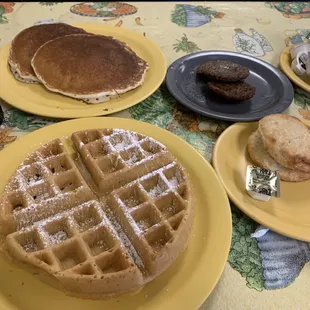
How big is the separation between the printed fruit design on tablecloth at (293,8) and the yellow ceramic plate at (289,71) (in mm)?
504

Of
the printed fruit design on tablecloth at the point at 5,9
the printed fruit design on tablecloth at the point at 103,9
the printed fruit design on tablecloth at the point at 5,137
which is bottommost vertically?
the printed fruit design on tablecloth at the point at 5,137

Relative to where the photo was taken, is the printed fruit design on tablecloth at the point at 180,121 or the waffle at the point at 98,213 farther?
the printed fruit design on tablecloth at the point at 180,121

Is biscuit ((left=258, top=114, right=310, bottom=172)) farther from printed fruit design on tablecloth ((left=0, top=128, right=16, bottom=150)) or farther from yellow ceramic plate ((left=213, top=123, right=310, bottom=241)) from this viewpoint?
printed fruit design on tablecloth ((left=0, top=128, right=16, bottom=150))

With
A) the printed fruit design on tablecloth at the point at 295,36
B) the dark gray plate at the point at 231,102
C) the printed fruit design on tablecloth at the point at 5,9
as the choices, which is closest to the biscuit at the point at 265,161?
the dark gray plate at the point at 231,102

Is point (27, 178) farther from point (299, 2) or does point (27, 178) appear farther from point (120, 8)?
point (299, 2)

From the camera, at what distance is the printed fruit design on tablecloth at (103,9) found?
2234 millimetres

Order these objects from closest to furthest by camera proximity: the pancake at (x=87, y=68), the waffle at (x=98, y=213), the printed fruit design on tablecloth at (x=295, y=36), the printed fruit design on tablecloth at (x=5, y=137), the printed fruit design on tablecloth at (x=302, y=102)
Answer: the waffle at (x=98, y=213), the printed fruit design on tablecloth at (x=5, y=137), the pancake at (x=87, y=68), the printed fruit design on tablecloth at (x=302, y=102), the printed fruit design on tablecloth at (x=295, y=36)

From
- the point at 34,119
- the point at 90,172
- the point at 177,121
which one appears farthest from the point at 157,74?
the point at 90,172

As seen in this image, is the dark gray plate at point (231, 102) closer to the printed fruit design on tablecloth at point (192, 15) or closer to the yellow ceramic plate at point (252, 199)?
the yellow ceramic plate at point (252, 199)

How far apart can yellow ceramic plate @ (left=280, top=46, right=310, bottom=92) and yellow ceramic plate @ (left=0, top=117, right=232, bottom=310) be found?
751 millimetres

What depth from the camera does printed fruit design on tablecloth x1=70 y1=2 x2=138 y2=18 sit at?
223 cm

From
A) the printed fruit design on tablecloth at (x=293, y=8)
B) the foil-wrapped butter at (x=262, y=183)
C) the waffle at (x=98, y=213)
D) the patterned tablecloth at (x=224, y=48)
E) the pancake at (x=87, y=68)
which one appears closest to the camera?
the waffle at (x=98, y=213)

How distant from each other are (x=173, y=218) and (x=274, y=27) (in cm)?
164

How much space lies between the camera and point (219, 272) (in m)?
1.00
